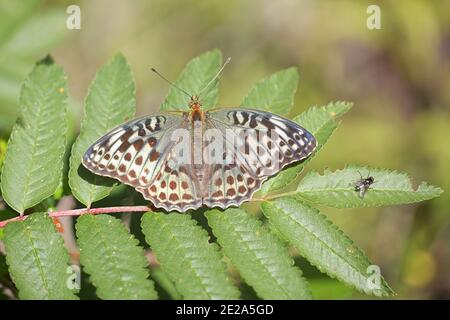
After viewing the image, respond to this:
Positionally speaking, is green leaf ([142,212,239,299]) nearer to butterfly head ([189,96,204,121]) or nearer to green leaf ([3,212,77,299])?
green leaf ([3,212,77,299])

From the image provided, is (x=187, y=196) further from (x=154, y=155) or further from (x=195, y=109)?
(x=195, y=109)

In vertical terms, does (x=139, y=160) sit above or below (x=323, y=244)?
above

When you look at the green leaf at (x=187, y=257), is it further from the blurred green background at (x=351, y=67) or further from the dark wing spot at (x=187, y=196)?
the blurred green background at (x=351, y=67)

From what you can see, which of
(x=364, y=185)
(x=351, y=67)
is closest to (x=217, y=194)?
(x=364, y=185)

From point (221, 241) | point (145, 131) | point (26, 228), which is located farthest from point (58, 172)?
point (221, 241)

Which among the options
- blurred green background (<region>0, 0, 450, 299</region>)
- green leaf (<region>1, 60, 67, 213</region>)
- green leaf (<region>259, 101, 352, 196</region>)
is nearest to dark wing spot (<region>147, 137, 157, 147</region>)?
green leaf (<region>1, 60, 67, 213</region>)
